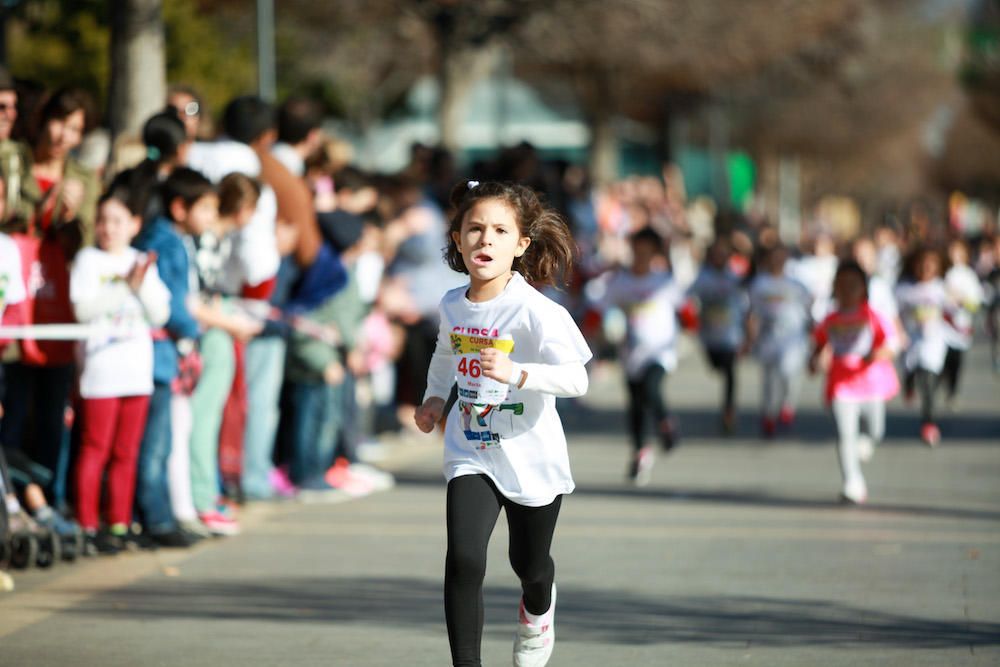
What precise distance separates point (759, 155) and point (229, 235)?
58081 millimetres

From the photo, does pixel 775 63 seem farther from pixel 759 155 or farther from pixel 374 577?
pixel 374 577

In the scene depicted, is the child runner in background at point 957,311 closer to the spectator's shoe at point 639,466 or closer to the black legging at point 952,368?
the black legging at point 952,368

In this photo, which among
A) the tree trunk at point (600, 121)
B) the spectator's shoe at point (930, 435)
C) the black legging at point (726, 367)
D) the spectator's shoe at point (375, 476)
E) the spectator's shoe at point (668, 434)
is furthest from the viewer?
the tree trunk at point (600, 121)

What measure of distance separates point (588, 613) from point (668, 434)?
5444 millimetres

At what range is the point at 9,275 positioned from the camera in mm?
8289

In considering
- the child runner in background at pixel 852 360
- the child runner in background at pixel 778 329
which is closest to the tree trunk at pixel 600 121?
the child runner in background at pixel 778 329

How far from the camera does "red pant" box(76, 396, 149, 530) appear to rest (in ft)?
29.1

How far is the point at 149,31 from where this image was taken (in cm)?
1170

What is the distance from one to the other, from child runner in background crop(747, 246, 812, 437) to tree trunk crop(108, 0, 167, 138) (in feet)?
21.2

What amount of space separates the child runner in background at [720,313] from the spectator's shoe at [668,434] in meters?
3.41

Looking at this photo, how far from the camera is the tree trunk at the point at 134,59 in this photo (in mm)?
11625

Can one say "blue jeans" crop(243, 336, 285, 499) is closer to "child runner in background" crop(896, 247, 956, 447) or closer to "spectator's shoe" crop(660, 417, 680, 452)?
"spectator's shoe" crop(660, 417, 680, 452)

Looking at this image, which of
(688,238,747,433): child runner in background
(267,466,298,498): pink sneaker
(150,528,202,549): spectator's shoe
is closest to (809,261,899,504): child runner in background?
(267,466,298,498): pink sneaker

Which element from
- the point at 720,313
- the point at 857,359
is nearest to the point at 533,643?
the point at 857,359
